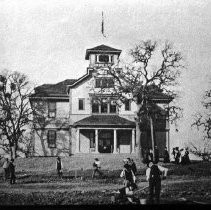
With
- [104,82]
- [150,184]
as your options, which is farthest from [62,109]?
[150,184]

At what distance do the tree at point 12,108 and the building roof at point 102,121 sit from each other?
483 centimetres

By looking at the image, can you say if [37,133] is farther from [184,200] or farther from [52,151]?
[184,200]

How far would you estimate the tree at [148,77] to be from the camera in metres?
10.5

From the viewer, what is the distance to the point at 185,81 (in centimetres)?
1046

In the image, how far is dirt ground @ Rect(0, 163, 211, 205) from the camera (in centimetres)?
889

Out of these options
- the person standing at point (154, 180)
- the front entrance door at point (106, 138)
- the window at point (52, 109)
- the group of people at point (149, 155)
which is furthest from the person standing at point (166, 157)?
the window at point (52, 109)

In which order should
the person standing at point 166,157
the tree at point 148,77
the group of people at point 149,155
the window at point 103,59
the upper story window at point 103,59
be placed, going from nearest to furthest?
the tree at point 148,77
the person standing at point 166,157
the group of people at point 149,155
the upper story window at point 103,59
the window at point 103,59

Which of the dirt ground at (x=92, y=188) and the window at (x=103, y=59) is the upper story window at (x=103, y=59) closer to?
the window at (x=103, y=59)

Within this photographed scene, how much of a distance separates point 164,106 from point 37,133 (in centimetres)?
862

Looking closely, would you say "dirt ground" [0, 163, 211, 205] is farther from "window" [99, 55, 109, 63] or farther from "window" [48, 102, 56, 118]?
"window" [48, 102, 56, 118]

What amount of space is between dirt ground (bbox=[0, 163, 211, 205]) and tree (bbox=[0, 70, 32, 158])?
218 centimetres

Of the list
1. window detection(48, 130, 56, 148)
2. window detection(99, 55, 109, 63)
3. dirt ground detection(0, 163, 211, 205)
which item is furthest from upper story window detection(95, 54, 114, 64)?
window detection(48, 130, 56, 148)

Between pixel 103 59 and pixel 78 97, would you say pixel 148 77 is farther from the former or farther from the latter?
pixel 78 97

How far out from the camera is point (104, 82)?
1404cm
